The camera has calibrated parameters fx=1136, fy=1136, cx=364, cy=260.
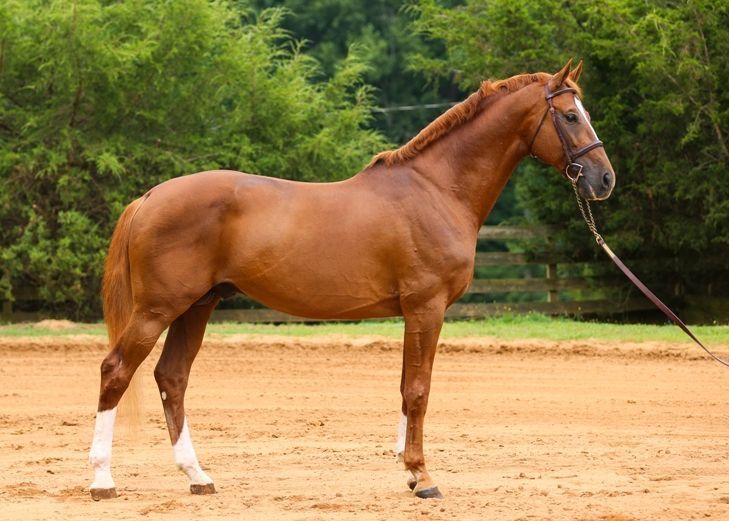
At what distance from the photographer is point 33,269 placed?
17.9 metres

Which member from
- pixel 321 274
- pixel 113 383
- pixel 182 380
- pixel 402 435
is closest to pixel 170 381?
pixel 182 380

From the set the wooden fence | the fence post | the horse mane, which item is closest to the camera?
the horse mane

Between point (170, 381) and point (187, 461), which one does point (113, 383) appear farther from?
point (187, 461)

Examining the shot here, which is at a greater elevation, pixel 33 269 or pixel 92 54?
pixel 92 54

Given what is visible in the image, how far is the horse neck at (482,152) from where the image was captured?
23.6ft

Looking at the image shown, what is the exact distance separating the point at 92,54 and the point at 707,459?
13.1 metres

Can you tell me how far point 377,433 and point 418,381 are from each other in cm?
246

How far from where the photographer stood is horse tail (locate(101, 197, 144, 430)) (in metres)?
7.10

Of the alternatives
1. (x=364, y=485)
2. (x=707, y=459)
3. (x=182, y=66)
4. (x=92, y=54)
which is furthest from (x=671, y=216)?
(x=364, y=485)

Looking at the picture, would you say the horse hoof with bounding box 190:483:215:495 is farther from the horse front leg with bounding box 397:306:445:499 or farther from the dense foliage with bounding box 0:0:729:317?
the dense foliage with bounding box 0:0:729:317

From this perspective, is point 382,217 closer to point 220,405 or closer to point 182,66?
point 220,405

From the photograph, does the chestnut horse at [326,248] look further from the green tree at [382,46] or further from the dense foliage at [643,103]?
the green tree at [382,46]

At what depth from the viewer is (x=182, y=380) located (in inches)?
284

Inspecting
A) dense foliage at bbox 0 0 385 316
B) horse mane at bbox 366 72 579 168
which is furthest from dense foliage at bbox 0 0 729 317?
horse mane at bbox 366 72 579 168
